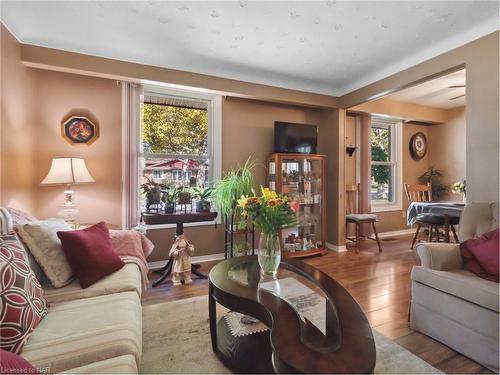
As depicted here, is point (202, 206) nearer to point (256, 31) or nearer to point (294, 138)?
point (294, 138)

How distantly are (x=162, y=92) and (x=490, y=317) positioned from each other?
3853 millimetres

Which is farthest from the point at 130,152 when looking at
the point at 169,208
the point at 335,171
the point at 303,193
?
the point at 335,171

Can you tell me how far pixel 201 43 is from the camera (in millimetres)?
2717

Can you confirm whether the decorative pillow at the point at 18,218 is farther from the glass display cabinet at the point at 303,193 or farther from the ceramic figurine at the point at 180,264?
the glass display cabinet at the point at 303,193

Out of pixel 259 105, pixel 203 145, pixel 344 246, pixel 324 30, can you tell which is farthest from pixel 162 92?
pixel 344 246

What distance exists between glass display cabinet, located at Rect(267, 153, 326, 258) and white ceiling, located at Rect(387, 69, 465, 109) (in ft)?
6.50

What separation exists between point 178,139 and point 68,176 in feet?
4.68

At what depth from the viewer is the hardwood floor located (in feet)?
5.77

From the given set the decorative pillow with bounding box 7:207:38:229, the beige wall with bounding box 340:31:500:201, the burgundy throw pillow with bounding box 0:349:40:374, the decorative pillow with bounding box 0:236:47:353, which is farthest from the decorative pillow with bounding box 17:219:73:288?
the beige wall with bounding box 340:31:500:201

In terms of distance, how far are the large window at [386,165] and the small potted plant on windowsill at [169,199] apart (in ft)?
13.4

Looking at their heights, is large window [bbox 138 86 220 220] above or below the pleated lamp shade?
above

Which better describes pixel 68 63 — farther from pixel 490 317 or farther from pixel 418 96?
pixel 418 96

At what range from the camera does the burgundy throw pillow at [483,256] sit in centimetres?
177

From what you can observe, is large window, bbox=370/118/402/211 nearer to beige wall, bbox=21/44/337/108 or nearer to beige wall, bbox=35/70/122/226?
beige wall, bbox=21/44/337/108
